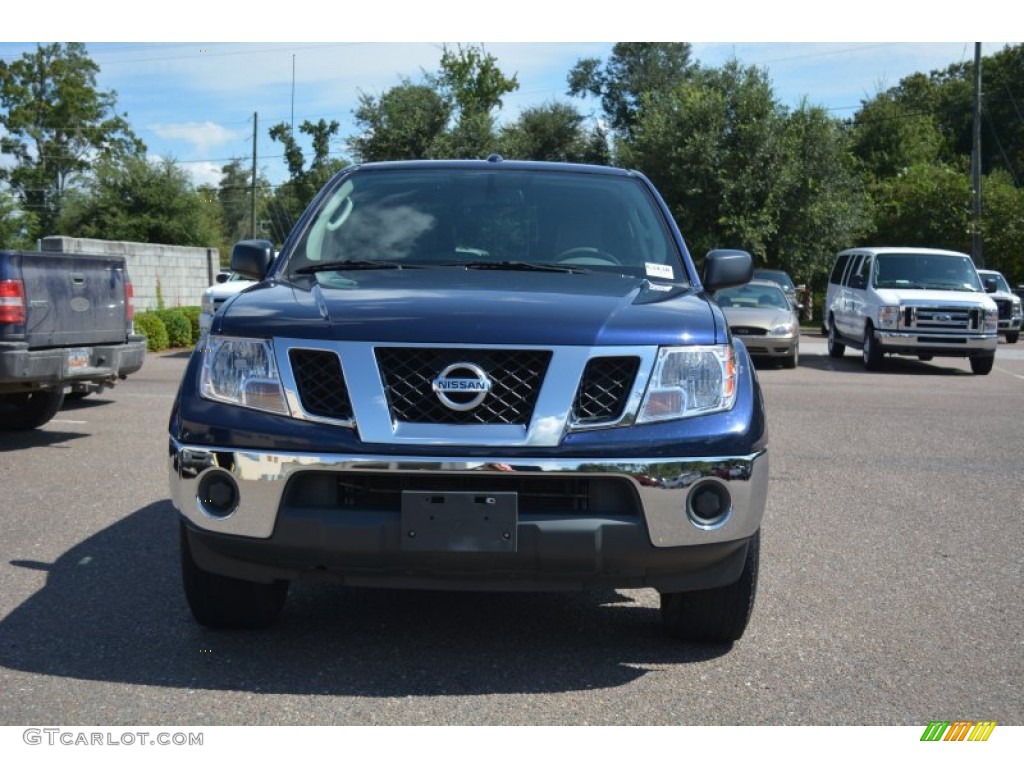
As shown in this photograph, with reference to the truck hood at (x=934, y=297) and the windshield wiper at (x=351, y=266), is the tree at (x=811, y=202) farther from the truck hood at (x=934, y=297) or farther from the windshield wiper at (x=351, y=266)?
the windshield wiper at (x=351, y=266)

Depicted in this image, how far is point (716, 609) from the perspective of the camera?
4344 millimetres

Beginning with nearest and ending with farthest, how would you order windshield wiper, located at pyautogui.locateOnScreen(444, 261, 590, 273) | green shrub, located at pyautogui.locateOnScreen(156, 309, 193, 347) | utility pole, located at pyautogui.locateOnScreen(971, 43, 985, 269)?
windshield wiper, located at pyautogui.locateOnScreen(444, 261, 590, 273), green shrub, located at pyautogui.locateOnScreen(156, 309, 193, 347), utility pole, located at pyautogui.locateOnScreen(971, 43, 985, 269)

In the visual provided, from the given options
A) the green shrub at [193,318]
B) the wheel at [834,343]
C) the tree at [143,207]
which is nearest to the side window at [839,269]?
the wheel at [834,343]

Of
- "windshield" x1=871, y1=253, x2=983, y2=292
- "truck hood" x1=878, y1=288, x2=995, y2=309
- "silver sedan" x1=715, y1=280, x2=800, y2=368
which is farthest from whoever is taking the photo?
"windshield" x1=871, y1=253, x2=983, y2=292

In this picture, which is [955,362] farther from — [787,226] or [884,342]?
[787,226]

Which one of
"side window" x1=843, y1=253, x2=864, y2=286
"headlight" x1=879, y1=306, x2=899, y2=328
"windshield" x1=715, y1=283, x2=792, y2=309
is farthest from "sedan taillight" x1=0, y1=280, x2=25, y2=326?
"side window" x1=843, y1=253, x2=864, y2=286

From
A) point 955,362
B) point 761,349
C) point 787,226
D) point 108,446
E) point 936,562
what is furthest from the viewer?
point 787,226

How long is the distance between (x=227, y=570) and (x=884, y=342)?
638 inches

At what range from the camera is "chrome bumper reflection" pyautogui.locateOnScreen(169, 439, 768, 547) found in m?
3.76

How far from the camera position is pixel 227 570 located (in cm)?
407

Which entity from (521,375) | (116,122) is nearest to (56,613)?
(521,375)

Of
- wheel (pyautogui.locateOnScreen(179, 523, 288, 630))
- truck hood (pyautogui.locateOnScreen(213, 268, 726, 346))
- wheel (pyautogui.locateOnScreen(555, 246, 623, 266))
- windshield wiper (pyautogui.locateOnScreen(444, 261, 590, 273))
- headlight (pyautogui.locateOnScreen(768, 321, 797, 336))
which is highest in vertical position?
wheel (pyautogui.locateOnScreen(555, 246, 623, 266))

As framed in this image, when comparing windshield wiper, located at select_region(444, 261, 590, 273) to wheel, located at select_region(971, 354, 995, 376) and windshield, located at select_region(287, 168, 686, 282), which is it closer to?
windshield, located at select_region(287, 168, 686, 282)

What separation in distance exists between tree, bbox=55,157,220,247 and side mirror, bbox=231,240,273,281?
1586 inches
